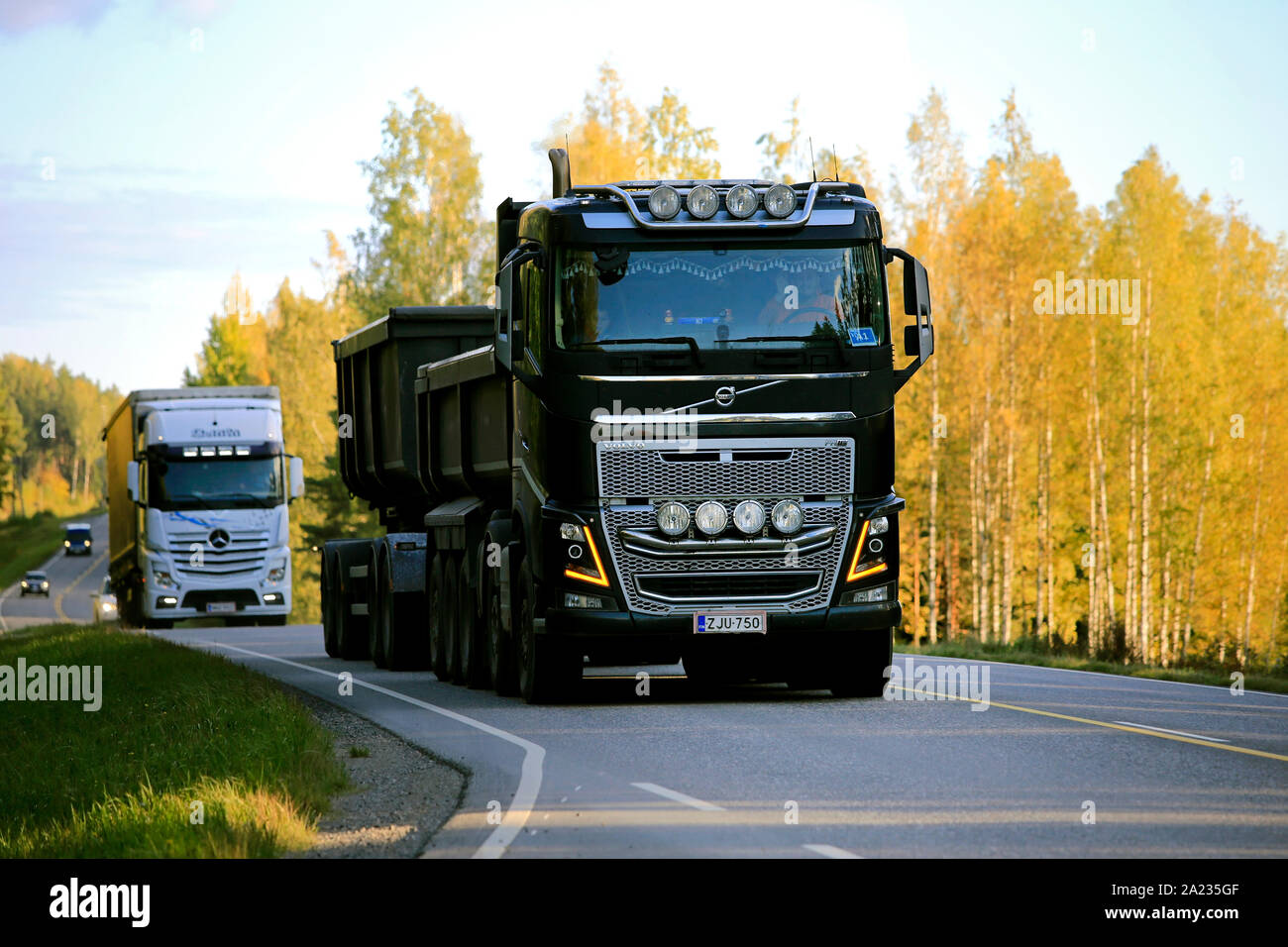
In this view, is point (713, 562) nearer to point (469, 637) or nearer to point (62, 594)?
point (469, 637)

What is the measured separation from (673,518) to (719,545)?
0.43m

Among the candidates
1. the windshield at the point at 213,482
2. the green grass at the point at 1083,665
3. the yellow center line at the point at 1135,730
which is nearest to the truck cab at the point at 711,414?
the yellow center line at the point at 1135,730

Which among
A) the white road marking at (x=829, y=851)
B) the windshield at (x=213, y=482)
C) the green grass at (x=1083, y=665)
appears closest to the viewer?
the white road marking at (x=829, y=851)

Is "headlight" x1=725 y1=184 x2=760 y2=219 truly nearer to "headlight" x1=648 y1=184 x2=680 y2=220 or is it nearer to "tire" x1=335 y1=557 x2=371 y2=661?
"headlight" x1=648 y1=184 x2=680 y2=220

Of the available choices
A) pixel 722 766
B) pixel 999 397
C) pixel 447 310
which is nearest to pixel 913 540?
pixel 999 397

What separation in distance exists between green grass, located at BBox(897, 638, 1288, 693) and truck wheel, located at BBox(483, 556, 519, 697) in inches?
276

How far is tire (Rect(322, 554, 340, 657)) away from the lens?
81.9 feet

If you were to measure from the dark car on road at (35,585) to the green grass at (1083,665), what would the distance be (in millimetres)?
69464

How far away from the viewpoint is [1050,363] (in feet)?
154

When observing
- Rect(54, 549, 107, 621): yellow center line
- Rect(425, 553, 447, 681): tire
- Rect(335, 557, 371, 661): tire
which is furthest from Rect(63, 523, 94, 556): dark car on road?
Rect(425, 553, 447, 681): tire

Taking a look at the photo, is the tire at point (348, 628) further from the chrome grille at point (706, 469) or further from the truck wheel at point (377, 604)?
the chrome grille at point (706, 469)

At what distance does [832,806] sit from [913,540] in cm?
4436

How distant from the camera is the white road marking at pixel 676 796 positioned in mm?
8969
